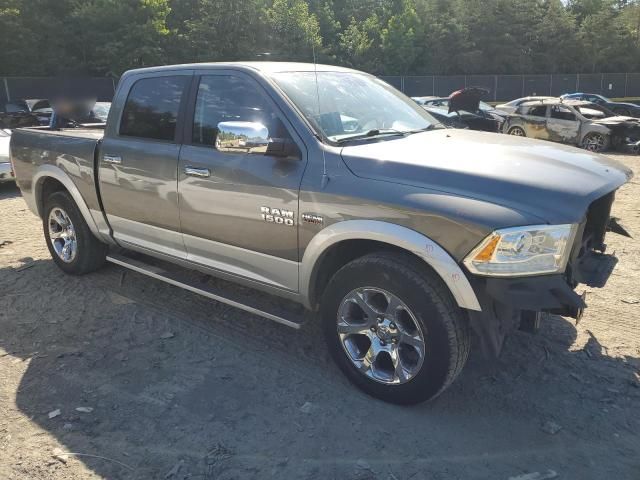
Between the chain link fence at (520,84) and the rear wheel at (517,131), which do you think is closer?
the rear wheel at (517,131)

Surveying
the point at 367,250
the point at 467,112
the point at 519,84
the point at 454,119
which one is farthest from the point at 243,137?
the point at 519,84

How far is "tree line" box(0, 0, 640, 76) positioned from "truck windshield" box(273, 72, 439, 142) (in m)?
20.1

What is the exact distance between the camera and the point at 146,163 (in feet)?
13.8

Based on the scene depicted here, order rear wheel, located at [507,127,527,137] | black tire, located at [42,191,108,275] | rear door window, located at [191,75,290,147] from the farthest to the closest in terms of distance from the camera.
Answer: rear wheel, located at [507,127,527,137] → black tire, located at [42,191,108,275] → rear door window, located at [191,75,290,147]

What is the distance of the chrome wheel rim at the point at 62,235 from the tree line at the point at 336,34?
19084 millimetres

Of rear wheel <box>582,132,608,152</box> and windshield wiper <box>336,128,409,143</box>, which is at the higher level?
windshield wiper <box>336,128,409,143</box>

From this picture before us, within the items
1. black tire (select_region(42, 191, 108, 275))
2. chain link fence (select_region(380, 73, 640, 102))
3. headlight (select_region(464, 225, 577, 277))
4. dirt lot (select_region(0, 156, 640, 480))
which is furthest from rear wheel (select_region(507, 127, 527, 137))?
chain link fence (select_region(380, 73, 640, 102))

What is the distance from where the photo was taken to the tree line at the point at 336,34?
108 ft

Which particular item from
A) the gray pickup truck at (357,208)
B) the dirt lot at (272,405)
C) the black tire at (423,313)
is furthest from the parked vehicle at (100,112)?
the black tire at (423,313)

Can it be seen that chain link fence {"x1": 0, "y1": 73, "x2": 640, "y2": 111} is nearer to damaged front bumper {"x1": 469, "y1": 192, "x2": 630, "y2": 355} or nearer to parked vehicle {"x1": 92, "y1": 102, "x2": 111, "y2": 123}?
parked vehicle {"x1": 92, "y1": 102, "x2": 111, "y2": 123}

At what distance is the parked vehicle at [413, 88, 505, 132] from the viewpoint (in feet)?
24.3

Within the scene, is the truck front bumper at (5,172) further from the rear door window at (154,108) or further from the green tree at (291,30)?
the green tree at (291,30)

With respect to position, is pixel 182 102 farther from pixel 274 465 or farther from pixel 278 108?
pixel 274 465

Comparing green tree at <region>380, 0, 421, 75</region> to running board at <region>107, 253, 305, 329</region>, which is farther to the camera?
green tree at <region>380, 0, 421, 75</region>
